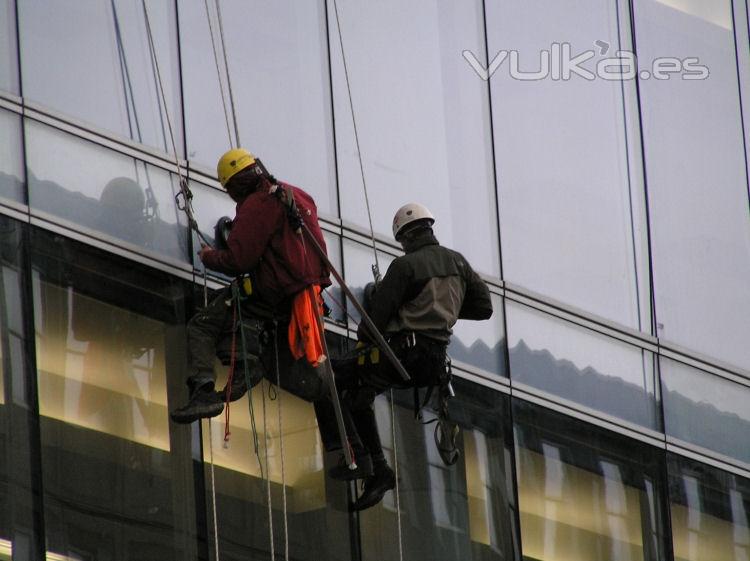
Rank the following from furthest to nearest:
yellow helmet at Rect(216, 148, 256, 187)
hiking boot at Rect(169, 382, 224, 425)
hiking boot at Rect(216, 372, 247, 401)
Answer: yellow helmet at Rect(216, 148, 256, 187) → hiking boot at Rect(216, 372, 247, 401) → hiking boot at Rect(169, 382, 224, 425)

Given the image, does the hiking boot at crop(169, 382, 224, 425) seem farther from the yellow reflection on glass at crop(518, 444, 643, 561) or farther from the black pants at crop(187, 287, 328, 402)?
the yellow reflection on glass at crop(518, 444, 643, 561)

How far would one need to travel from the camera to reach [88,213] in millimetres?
13523

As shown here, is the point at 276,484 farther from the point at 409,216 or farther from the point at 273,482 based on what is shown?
the point at 409,216

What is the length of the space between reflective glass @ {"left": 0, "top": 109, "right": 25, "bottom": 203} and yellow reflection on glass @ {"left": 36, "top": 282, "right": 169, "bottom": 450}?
67 cm

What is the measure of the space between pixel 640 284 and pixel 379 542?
401 cm

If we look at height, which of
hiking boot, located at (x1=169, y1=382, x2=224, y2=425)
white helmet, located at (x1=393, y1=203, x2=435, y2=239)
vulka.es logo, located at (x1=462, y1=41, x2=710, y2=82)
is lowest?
hiking boot, located at (x1=169, y1=382, x2=224, y2=425)

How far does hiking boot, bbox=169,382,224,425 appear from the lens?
41.3ft

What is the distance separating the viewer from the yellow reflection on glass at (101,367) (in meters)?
13.0

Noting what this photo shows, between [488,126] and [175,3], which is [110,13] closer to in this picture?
[175,3]

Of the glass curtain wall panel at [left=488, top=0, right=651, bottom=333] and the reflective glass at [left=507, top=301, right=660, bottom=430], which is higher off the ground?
the glass curtain wall panel at [left=488, top=0, right=651, bottom=333]

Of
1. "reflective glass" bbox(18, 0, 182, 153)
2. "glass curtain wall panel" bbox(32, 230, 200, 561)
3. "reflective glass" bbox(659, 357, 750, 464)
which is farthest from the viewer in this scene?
"reflective glass" bbox(659, 357, 750, 464)

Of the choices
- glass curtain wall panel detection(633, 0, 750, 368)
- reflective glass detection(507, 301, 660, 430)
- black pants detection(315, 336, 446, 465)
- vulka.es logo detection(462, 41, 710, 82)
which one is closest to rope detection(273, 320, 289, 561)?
black pants detection(315, 336, 446, 465)

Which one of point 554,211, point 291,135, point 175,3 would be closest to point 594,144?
point 554,211

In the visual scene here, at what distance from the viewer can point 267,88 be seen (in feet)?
49.3
